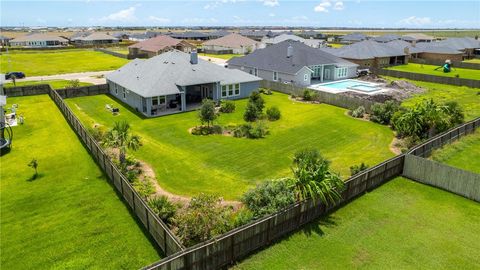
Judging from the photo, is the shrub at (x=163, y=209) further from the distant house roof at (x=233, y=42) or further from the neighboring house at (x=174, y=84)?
the distant house roof at (x=233, y=42)

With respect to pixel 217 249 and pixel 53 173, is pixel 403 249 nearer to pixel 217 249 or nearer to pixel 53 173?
pixel 217 249

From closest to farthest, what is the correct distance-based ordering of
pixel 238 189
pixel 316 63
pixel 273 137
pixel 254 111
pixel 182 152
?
pixel 238 189 < pixel 182 152 < pixel 273 137 < pixel 254 111 < pixel 316 63

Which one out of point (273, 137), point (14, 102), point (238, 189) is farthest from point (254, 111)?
point (14, 102)

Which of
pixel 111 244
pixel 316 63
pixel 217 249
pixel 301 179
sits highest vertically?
pixel 316 63

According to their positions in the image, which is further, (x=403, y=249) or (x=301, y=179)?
(x=301, y=179)

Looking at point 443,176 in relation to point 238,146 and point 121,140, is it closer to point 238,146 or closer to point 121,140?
point 238,146

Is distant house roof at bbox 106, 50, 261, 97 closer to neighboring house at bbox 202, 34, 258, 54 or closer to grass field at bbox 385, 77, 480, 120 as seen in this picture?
grass field at bbox 385, 77, 480, 120
